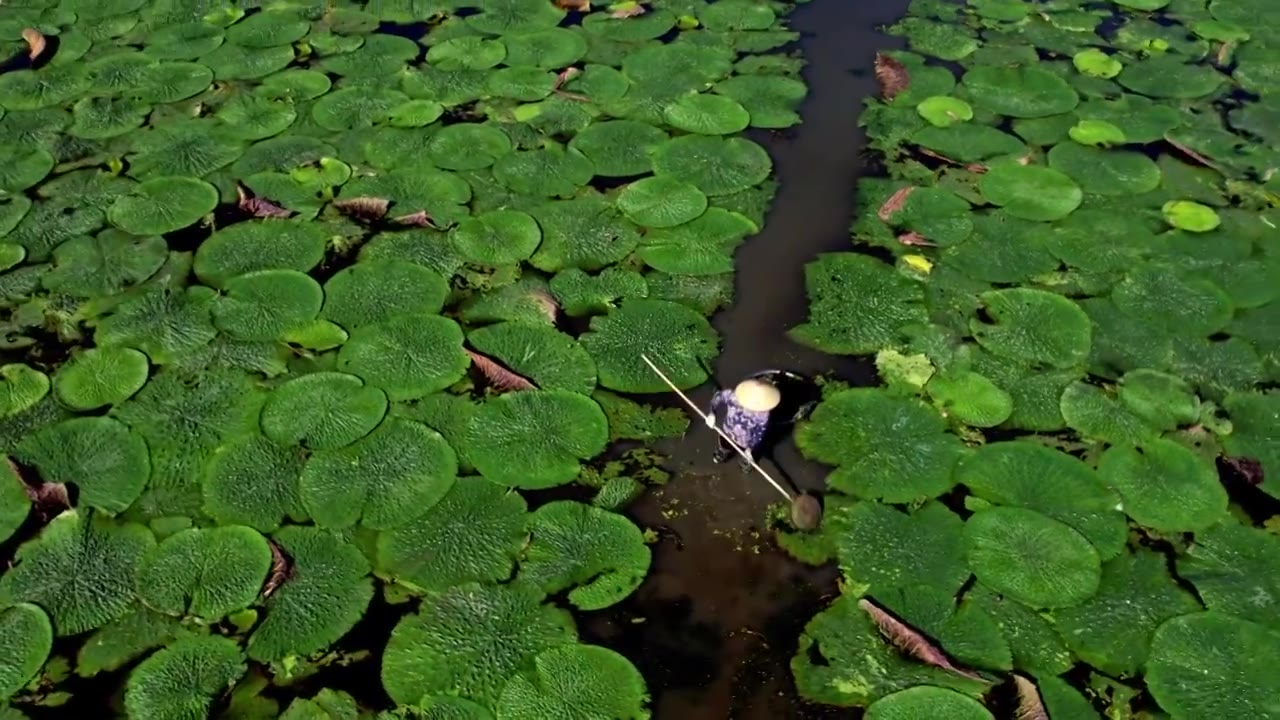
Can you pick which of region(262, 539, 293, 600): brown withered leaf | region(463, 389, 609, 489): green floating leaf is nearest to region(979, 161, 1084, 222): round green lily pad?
region(463, 389, 609, 489): green floating leaf

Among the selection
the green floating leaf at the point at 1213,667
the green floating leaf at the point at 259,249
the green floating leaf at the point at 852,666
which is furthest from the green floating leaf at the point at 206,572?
the green floating leaf at the point at 1213,667

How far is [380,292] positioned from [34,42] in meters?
4.73

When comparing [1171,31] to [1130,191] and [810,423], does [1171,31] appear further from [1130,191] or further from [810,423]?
[810,423]

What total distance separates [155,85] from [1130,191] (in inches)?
289

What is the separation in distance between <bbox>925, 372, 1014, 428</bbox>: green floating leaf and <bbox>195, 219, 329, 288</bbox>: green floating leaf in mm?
3775

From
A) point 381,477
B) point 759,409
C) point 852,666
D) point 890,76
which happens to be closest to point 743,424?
point 759,409

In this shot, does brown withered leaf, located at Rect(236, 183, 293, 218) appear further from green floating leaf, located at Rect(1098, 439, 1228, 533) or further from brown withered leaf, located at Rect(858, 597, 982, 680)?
green floating leaf, located at Rect(1098, 439, 1228, 533)

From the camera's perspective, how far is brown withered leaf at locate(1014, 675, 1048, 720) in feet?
12.2

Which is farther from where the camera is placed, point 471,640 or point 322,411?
point 322,411

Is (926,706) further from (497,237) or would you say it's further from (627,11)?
(627,11)

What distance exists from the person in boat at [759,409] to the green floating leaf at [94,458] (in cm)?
285

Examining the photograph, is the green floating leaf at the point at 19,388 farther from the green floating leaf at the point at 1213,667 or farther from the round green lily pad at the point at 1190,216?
the round green lily pad at the point at 1190,216

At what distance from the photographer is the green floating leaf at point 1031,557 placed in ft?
13.5

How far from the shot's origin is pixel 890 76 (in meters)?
7.64
